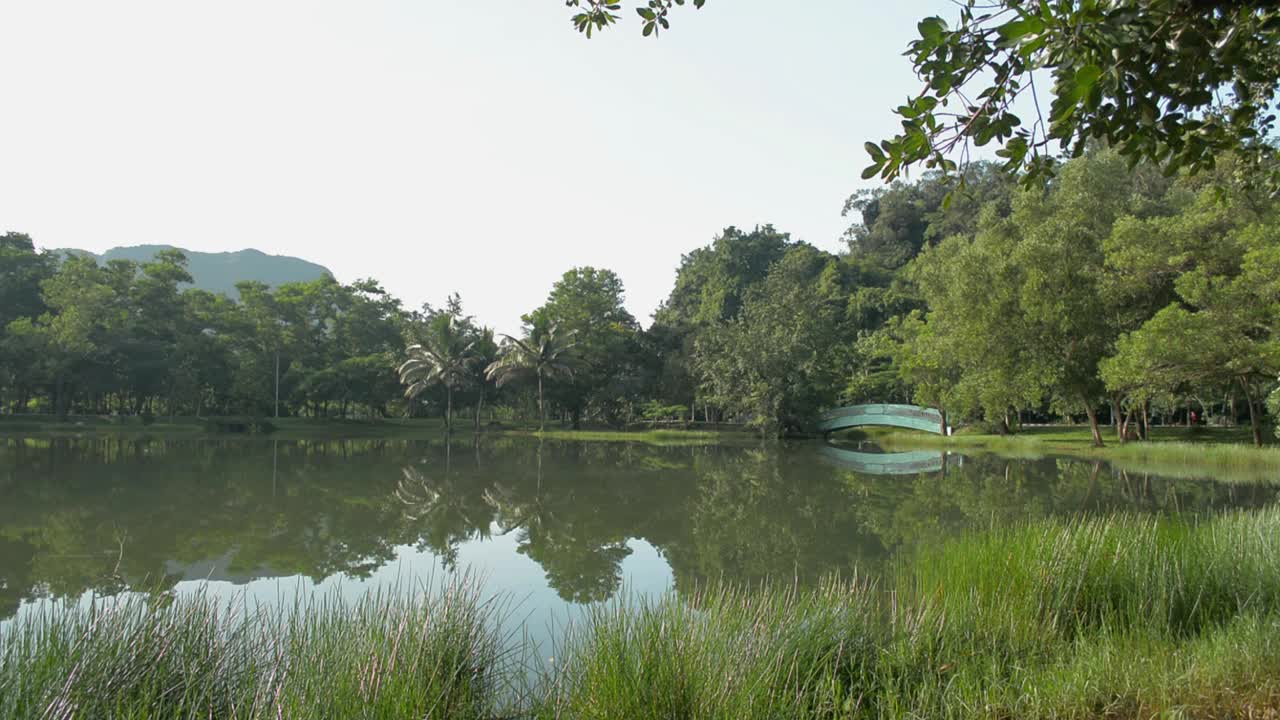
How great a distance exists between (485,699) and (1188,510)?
977cm

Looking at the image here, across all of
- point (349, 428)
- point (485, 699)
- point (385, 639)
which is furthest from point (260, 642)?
point (349, 428)

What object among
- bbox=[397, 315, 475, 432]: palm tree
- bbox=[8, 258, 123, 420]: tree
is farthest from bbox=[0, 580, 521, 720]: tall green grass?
bbox=[8, 258, 123, 420]: tree

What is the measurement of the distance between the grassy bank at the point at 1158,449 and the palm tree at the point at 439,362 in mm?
20396

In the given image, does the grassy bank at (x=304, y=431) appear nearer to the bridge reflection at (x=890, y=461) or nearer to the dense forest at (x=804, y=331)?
the dense forest at (x=804, y=331)

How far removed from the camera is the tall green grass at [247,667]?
7.37 feet

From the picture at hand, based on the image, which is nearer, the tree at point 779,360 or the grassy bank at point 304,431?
the grassy bank at point 304,431

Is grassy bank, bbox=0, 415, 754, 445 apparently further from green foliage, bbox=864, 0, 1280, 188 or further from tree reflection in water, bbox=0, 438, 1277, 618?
green foliage, bbox=864, 0, 1280, 188

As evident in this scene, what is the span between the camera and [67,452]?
19672 mm

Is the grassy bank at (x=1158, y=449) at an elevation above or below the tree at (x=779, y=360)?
below

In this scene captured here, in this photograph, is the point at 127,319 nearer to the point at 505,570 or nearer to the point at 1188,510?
the point at 505,570

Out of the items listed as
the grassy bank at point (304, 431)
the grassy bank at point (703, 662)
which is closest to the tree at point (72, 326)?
the grassy bank at point (304, 431)

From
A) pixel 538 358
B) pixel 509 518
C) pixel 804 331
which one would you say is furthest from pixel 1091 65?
pixel 538 358

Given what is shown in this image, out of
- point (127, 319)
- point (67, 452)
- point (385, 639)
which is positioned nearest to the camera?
point (385, 639)

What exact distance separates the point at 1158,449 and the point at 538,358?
24738 mm
